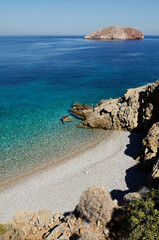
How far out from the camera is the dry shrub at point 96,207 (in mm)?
14375

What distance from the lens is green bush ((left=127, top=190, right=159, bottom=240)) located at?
10.9m

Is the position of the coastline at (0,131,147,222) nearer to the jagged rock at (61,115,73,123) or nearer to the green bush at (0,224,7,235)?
the green bush at (0,224,7,235)

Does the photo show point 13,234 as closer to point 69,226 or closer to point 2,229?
point 2,229

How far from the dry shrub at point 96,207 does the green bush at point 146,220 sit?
2.25 m

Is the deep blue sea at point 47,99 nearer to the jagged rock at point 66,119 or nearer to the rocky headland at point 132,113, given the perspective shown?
the jagged rock at point 66,119

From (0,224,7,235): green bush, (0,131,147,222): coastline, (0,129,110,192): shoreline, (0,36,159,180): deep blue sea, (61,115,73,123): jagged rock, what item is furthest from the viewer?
(61,115,73,123): jagged rock

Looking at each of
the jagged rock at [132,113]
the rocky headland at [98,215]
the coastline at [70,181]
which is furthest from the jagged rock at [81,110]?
the rocky headland at [98,215]

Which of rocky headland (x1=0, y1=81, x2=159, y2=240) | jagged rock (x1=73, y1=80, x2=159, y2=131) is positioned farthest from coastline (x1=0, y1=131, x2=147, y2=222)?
jagged rock (x1=73, y1=80, x2=159, y2=131)

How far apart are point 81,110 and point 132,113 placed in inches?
485

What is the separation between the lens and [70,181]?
22.5 metres

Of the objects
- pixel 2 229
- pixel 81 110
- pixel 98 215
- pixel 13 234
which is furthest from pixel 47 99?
pixel 98 215

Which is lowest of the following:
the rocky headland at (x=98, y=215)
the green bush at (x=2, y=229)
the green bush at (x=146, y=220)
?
the green bush at (x=2, y=229)

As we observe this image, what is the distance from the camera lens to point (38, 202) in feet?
65.8

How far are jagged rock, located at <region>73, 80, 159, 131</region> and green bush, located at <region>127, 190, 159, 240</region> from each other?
63.6 feet
